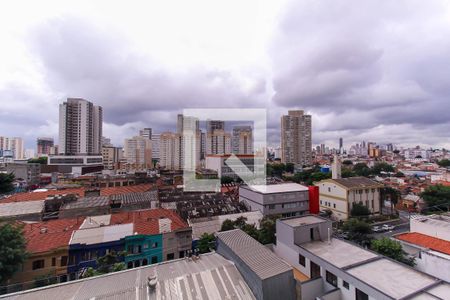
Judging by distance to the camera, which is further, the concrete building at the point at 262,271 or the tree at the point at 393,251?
the tree at the point at 393,251

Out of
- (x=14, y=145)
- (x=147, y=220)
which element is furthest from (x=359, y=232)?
(x=14, y=145)

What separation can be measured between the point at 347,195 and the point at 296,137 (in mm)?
29489

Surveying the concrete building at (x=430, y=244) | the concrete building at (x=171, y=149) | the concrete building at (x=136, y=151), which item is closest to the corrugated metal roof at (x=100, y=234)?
the concrete building at (x=430, y=244)

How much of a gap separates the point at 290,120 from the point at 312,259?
130ft

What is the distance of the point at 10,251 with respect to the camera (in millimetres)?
6316

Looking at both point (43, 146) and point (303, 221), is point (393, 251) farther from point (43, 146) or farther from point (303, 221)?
point (43, 146)

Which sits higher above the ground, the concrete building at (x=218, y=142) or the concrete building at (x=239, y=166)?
the concrete building at (x=218, y=142)

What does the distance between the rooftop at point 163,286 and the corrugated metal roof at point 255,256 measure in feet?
1.41

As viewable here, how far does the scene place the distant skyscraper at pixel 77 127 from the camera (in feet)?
113

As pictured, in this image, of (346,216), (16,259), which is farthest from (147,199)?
(346,216)

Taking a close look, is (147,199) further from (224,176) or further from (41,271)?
(224,176)

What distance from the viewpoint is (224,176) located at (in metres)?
32.0

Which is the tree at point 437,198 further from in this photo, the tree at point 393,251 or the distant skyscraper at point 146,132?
the distant skyscraper at point 146,132

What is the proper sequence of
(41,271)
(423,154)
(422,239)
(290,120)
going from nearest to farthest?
(41,271) < (422,239) < (290,120) < (423,154)
